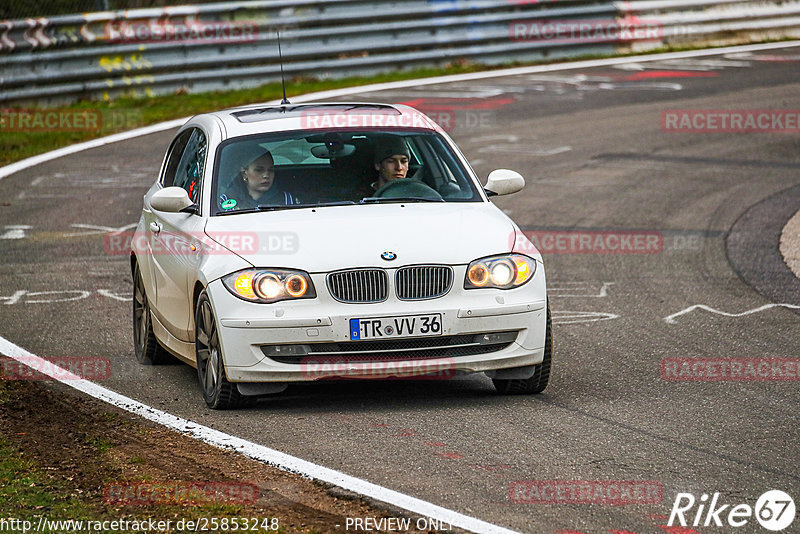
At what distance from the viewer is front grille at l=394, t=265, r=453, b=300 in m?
7.45

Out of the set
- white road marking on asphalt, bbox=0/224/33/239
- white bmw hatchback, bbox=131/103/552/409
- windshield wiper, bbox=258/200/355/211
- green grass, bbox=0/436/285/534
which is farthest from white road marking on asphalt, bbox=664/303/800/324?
white road marking on asphalt, bbox=0/224/33/239

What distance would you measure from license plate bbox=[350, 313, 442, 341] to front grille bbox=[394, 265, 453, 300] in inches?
5.2

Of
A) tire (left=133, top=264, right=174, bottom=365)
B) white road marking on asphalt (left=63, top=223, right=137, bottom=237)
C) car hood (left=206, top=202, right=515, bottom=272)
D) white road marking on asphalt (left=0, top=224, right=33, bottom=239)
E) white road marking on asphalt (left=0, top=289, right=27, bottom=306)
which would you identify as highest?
car hood (left=206, top=202, right=515, bottom=272)

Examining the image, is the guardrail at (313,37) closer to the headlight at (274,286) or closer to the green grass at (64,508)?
the headlight at (274,286)

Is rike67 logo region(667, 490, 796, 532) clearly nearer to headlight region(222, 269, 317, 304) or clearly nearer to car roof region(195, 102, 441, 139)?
headlight region(222, 269, 317, 304)

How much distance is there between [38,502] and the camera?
575 centimetres

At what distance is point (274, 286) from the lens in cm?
743

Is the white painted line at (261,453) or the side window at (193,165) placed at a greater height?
the side window at (193,165)

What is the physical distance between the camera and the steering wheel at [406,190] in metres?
8.39

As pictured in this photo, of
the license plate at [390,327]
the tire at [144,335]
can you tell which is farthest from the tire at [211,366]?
the tire at [144,335]

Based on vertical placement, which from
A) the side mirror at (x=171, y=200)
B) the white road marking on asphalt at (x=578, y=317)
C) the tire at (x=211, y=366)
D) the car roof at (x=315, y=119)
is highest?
the car roof at (x=315, y=119)

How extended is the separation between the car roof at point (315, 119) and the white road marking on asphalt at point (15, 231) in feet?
17.9

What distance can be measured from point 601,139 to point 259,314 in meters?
12.4

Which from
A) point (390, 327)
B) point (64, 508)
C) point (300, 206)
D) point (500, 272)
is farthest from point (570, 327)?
point (64, 508)
